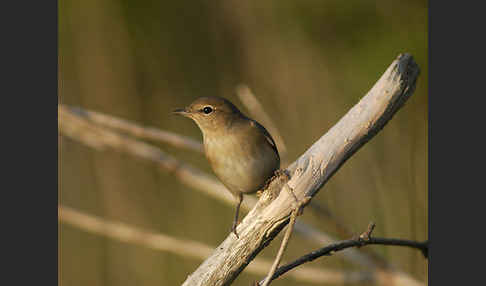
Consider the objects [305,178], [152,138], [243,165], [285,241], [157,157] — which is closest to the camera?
[285,241]

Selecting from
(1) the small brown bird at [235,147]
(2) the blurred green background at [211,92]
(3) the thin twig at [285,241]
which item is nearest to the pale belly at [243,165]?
(1) the small brown bird at [235,147]

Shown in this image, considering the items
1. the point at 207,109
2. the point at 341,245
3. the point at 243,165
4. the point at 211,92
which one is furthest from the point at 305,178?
the point at 211,92

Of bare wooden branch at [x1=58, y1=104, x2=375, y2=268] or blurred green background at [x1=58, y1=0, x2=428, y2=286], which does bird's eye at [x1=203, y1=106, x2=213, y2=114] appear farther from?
blurred green background at [x1=58, y1=0, x2=428, y2=286]

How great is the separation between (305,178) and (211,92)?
1.08 m

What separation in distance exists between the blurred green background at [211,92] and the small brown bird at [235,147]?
45cm

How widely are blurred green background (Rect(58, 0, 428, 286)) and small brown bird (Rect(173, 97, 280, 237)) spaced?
0.45m

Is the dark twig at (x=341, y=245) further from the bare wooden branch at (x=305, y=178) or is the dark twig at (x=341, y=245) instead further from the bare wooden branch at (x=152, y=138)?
the bare wooden branch at (x=152, y=138)

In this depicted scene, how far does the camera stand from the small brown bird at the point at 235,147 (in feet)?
4.01

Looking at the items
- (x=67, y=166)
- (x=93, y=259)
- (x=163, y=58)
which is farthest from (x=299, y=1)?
(x=93, y=259)

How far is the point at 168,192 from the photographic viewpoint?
2131 mm

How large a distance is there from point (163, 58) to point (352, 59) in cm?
80

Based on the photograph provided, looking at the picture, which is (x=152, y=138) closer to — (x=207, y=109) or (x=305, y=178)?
(x=207, y=109)

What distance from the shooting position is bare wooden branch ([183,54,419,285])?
0.90 metres

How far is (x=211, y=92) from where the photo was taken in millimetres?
1915
